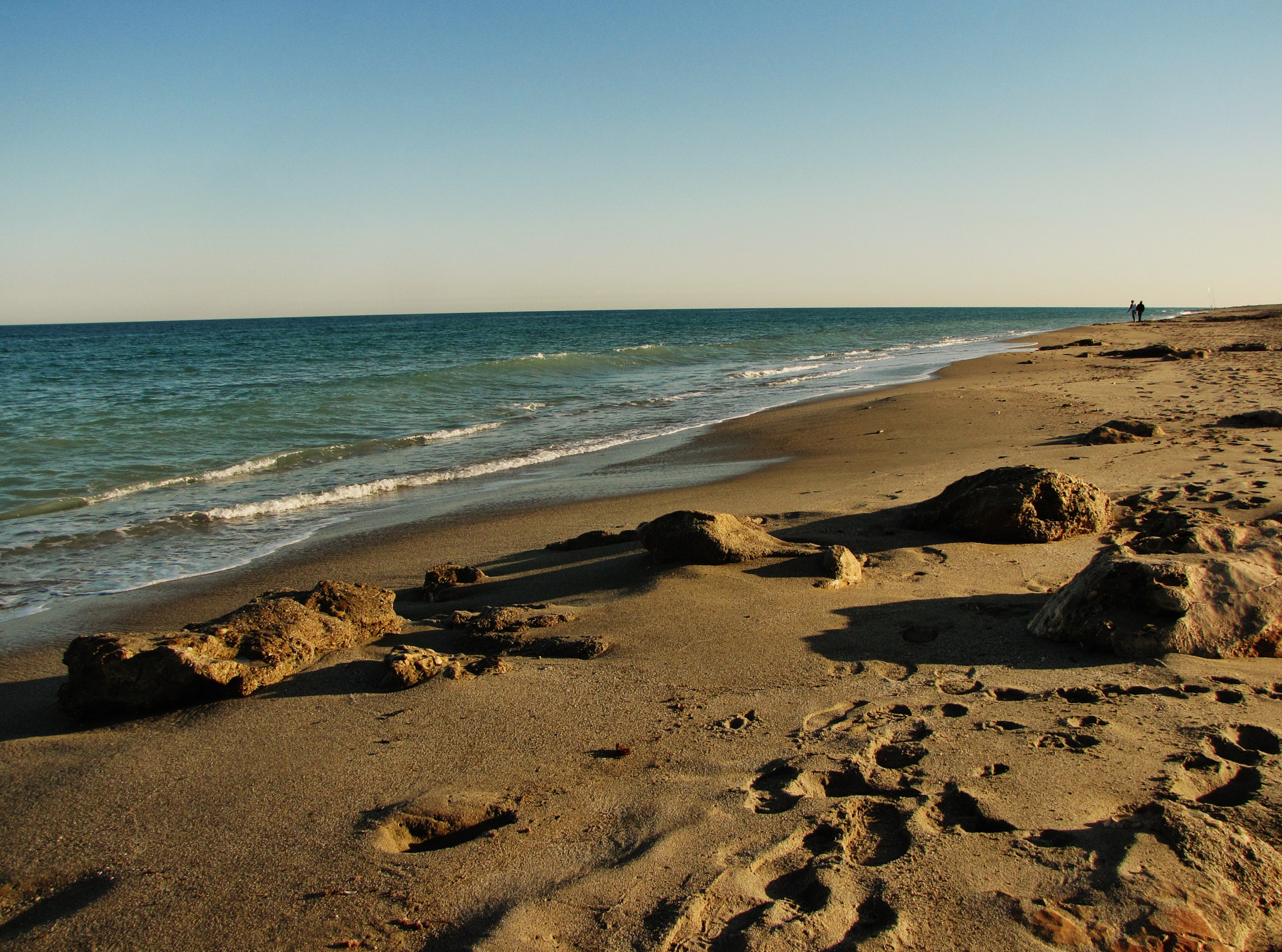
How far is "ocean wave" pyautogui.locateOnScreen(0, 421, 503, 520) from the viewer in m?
8.51

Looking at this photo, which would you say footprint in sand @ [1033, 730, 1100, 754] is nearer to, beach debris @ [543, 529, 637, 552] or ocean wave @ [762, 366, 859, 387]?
beach debris @ [543, 529, 637, 552]

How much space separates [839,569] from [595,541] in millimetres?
2020

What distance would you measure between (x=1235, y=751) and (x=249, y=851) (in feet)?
10.5

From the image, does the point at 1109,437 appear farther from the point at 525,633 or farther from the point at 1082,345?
the point at 1082,345

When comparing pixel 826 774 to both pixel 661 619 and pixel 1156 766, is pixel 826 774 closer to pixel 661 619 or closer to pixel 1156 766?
pixel 1156 766

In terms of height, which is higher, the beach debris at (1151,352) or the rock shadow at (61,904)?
the beach debris at (1151,352)

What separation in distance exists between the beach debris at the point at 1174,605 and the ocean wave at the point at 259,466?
9470 millimetres

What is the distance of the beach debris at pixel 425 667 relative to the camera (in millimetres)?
3547

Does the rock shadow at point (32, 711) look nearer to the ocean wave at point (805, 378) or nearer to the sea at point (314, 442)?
the sea at point (314, 442)

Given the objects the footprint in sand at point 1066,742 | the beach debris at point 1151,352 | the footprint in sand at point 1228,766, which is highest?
the beach debris at point 1151,352

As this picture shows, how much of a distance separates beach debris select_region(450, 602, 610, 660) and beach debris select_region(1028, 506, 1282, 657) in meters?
2.11

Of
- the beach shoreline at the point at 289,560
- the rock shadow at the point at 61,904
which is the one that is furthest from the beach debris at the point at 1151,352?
the rock shadow at the point at 61,904

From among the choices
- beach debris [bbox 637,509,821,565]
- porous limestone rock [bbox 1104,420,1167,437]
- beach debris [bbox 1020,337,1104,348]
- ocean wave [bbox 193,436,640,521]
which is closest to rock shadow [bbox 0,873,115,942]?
beach debris [bbox 637,509,821,565]

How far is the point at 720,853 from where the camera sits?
226 cm
